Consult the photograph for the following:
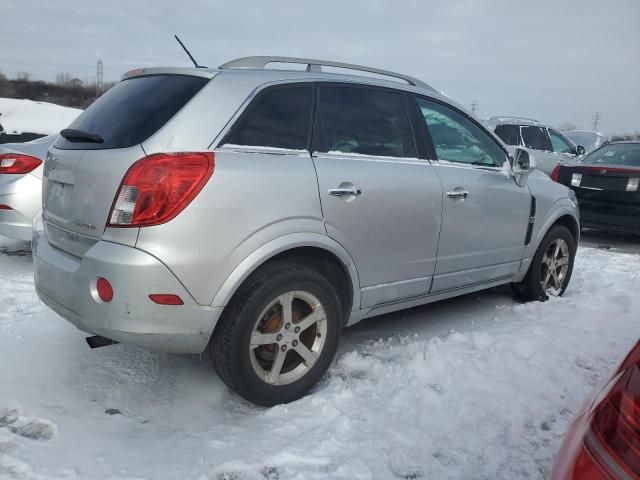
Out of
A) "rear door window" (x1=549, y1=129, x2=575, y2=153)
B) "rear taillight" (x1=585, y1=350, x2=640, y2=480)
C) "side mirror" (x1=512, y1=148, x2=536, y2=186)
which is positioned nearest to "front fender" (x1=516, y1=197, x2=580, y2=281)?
"side mirror" (x1=512, y1=148, x2=536, y2=186)

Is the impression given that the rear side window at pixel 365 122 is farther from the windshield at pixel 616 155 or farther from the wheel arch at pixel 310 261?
the windshield at pixel 616 155

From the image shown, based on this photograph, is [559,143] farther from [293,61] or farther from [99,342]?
[99,342]

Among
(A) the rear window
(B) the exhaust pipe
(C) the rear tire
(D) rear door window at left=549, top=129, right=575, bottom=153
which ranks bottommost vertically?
(B) the exhaust pipe

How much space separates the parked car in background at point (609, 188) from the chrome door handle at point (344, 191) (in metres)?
6.05

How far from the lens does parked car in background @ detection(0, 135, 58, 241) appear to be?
491 centimetres

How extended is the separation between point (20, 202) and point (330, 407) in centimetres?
374

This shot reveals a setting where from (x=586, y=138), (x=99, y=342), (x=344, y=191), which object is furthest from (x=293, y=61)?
(x=586, y=138)

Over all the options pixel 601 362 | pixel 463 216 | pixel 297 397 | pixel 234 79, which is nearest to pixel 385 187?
pixel 463 216

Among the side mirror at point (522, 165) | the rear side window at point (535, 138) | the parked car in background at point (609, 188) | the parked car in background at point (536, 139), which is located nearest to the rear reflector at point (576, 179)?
the parked car in background at point (609, 188)

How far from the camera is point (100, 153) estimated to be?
2.57 m

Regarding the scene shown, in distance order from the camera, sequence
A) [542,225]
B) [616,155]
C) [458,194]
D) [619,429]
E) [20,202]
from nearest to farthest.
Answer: [619,429]
[458,194]
[542,225]
[20,202]
[616,155]

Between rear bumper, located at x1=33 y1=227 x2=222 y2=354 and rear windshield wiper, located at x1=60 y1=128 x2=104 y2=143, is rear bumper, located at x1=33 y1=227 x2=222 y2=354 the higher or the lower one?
the lower one

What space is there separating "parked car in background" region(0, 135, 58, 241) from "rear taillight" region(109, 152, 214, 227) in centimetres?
299

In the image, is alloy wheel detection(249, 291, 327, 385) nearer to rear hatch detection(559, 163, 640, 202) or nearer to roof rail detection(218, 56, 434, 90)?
roof rail detection(218, 56, 434, 90)
